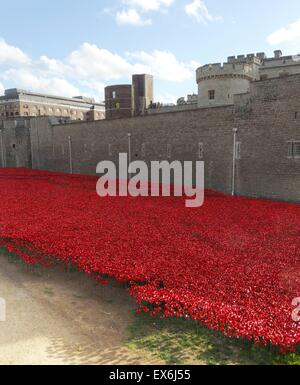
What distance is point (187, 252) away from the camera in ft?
29.8

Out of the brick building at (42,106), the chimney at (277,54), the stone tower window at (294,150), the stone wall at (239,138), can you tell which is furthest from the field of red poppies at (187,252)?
the brick building at (42,106)

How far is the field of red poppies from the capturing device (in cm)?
605

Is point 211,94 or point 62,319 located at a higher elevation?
point 211,94

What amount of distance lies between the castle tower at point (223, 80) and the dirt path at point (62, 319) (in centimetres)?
2827

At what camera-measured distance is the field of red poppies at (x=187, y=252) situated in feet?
19.9

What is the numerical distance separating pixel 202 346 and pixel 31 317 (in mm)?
3250

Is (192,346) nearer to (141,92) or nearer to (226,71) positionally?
(226,71)

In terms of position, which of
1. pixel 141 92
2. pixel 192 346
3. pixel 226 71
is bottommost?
pixel 192 346

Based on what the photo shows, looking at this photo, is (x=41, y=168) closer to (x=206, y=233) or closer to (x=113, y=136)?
(x=113, y=136)

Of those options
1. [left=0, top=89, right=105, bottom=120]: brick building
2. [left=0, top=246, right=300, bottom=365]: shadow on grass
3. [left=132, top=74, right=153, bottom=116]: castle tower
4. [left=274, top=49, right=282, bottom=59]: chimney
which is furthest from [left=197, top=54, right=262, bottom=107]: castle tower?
[left=0, top=89, right=105, bottom=120]: brick building

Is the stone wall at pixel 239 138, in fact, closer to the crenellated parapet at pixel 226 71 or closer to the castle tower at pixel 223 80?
the castle tower at pixel 223 80

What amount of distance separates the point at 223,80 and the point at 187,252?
89.7 feet

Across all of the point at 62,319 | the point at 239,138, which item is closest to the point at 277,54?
the point at 239,138

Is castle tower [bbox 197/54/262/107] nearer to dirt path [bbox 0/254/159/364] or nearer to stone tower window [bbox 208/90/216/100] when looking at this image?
stone tower window [bbox 208/90/216/100]
